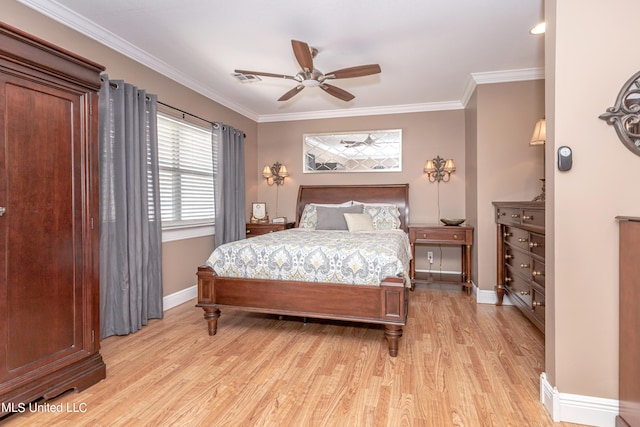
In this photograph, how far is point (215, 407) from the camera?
1.82 metres

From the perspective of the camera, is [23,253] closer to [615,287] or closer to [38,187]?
[38,187]

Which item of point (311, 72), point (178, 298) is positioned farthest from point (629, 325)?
point (178, 298)

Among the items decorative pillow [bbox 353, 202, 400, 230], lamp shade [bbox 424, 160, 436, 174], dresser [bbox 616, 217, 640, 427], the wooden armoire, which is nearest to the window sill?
the wooden armoire

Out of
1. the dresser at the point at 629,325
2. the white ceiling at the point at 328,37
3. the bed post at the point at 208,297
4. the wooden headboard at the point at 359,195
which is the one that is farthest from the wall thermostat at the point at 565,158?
the wooden headboard at the point at 359,195

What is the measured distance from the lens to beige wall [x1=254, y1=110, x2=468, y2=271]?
4.78 meters

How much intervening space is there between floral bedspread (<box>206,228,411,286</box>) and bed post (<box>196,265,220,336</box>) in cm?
8

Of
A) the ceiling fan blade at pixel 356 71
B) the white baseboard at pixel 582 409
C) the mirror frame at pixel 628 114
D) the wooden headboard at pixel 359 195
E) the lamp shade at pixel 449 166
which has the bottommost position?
the white baseboard at pixel 582 409

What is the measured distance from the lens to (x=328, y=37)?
2924 millimetres

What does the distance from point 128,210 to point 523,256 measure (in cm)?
348

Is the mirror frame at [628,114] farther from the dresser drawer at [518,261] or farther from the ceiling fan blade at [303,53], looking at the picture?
the ceiling fan blade at [303,53]

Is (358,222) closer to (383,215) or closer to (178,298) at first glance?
(383,215)

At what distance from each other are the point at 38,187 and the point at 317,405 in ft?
6.21

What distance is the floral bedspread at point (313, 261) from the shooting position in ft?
8.35

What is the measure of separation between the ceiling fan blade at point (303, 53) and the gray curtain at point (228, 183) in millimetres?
1979
